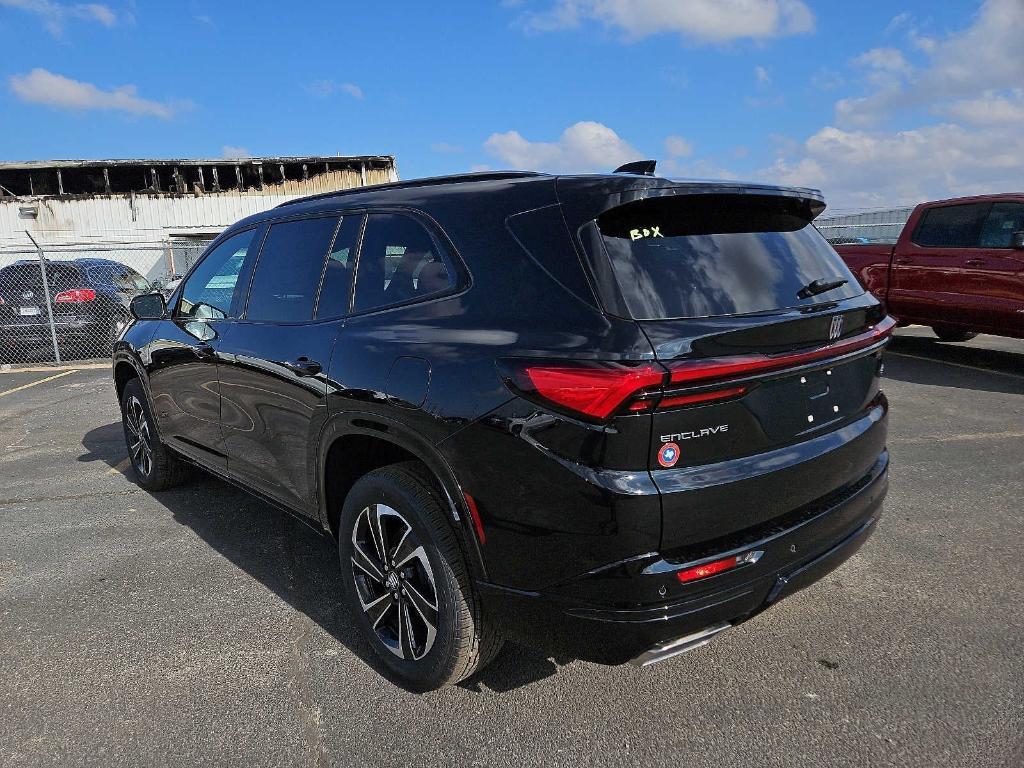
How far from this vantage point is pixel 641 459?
1.84 m

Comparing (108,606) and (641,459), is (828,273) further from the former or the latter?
(108,606)

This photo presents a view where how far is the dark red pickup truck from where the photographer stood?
755 centimetres

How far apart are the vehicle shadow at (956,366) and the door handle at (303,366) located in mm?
7190

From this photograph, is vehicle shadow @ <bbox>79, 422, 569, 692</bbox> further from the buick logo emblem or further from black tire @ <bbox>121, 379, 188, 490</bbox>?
the buick logo emblem

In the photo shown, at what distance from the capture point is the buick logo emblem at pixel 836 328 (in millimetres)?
2252

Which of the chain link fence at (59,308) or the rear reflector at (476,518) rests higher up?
the chain link fence at (59,308)

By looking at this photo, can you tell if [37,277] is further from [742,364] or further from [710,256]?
[742,364]

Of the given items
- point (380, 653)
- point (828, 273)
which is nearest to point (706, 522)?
point (828, 273)

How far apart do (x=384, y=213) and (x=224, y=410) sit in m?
1.51

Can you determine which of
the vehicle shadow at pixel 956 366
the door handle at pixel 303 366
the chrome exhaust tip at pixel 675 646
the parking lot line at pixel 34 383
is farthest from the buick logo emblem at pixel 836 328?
the parking lot line at pixel 34 383

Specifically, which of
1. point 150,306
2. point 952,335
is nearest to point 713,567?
point 150,306

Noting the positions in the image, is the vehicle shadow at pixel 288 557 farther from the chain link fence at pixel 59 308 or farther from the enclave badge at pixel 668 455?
the chain link fence at pixel 59 308

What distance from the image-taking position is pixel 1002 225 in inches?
303

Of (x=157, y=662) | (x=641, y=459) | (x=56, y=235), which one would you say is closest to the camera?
(x=641, y=459)
